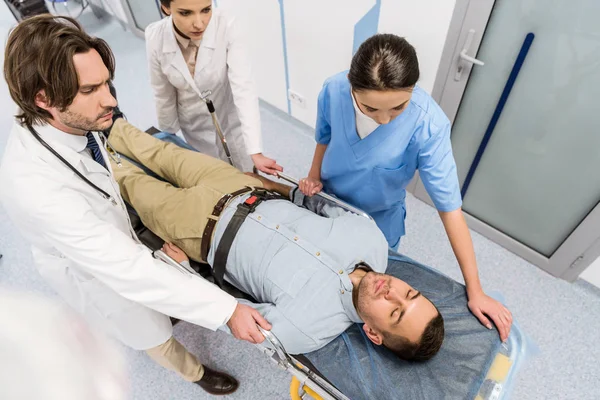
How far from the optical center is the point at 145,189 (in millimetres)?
1729

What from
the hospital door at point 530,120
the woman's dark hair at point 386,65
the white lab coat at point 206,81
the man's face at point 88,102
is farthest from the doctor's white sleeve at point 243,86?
the hospital door at point 530,120

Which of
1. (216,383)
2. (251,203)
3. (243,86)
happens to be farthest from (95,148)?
(216,383)

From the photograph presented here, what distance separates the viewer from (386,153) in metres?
1.36

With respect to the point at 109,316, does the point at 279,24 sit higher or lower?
higher

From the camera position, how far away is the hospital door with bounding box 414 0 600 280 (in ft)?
5.05

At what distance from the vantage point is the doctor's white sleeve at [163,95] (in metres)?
1.78

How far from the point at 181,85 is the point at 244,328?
1235 millimetres

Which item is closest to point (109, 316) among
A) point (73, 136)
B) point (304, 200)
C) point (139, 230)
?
point (139, 230)

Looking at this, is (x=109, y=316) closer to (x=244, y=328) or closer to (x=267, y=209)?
(x=244, y=328)

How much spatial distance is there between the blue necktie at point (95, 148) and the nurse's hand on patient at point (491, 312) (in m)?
1.44

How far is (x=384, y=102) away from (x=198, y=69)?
106 centimetres

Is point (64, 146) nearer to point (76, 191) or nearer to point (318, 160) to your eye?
point (76, 191)

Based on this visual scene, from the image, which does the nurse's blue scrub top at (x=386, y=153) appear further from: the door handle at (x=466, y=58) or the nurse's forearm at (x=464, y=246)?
the door handle at (x=466, y=58)

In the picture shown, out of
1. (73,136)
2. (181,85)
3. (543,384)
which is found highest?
(73,136)
